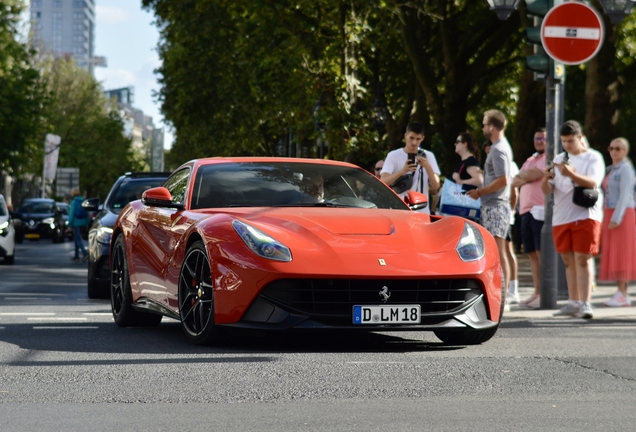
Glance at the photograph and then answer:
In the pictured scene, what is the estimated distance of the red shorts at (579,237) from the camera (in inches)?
454

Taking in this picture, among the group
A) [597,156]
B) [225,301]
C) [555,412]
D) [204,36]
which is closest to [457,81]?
[204,36]

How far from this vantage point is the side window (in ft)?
31.7

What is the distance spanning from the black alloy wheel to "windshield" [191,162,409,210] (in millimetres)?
632

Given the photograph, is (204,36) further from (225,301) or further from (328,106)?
(225,301)

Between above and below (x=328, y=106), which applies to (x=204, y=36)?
above

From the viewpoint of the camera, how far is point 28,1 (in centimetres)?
4362

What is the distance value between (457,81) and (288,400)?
23820mm

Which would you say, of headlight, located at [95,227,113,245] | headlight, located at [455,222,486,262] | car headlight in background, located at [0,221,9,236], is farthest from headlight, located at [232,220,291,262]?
car headlight in background, located at [0,221,9,236]

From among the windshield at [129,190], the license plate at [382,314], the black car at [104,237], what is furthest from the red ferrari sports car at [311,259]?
the windshield at [129,190]

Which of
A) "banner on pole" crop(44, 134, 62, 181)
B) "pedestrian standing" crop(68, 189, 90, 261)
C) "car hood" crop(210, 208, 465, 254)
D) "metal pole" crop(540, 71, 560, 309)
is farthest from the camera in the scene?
"banner on pole" crop(44, 134, 62, 181)

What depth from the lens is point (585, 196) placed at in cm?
1152

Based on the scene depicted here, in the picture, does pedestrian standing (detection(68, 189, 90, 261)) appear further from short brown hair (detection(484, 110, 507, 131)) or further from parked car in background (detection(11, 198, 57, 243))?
short brown hair (detection(484, 110, 507, 131))

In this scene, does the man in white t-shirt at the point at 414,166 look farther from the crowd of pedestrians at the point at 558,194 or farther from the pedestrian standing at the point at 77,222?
the pedestrian standing at the point at 77,222

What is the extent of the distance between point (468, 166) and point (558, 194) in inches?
48.2
